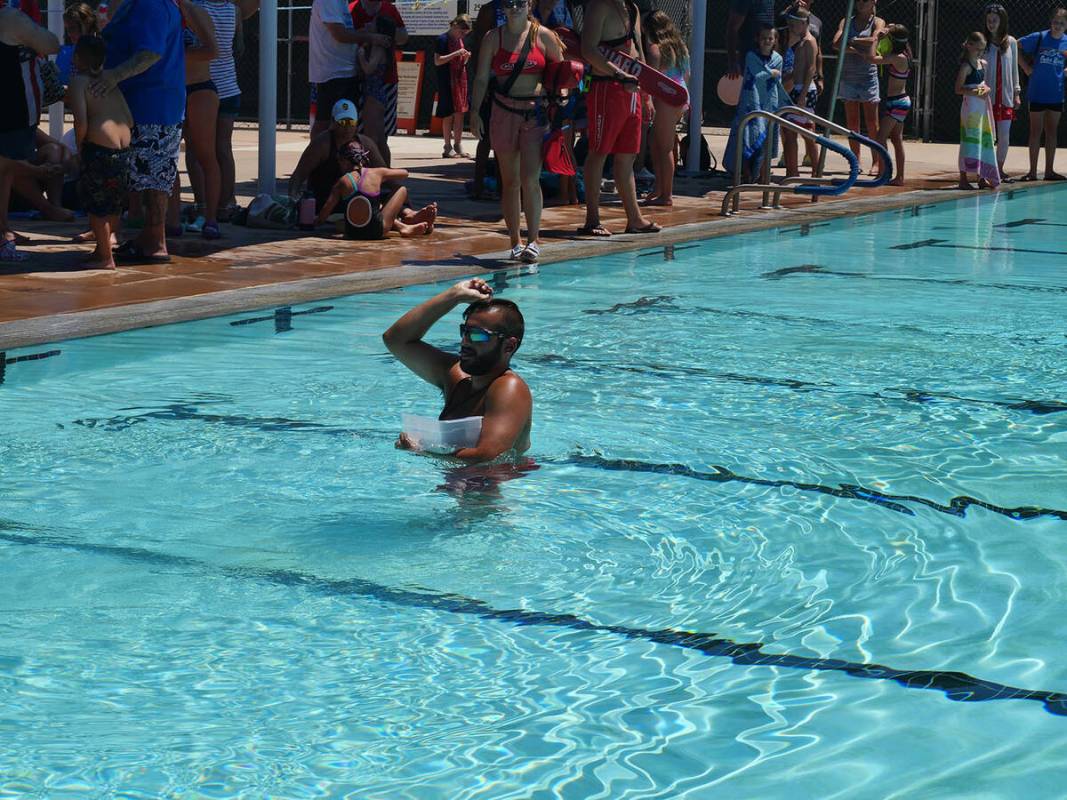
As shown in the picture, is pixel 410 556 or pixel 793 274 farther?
pixel 793 274

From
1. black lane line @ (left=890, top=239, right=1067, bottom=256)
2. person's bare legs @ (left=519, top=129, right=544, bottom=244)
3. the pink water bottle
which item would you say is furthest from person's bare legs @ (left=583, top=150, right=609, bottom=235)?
black lane line @ (left=890, top=239, right=1067, bottom=256)

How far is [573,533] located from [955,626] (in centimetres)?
124

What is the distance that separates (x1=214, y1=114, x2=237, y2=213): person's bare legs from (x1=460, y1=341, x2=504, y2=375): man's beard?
19.1 feet

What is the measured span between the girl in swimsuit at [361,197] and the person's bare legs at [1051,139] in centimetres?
933

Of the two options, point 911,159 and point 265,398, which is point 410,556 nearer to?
point 265,398

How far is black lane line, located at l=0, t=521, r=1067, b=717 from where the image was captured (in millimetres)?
3621

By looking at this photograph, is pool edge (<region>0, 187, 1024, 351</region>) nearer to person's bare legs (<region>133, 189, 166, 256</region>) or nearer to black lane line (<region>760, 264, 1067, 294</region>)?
person's bare legs (<region>133, 189, 166, 256</region>)

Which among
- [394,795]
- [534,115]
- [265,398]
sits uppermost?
[534,115]

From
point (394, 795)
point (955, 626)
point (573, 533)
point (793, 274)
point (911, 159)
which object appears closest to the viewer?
point (394, 795)

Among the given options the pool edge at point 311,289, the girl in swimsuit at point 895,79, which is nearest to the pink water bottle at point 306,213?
the pool edge at point 311,289

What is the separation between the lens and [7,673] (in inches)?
142

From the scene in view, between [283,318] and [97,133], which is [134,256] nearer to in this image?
[97,133]

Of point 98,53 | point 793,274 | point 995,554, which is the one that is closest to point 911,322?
point 793,274

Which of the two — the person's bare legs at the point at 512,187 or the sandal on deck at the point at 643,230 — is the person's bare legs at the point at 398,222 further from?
the sandal on deck at the point at 643,230
